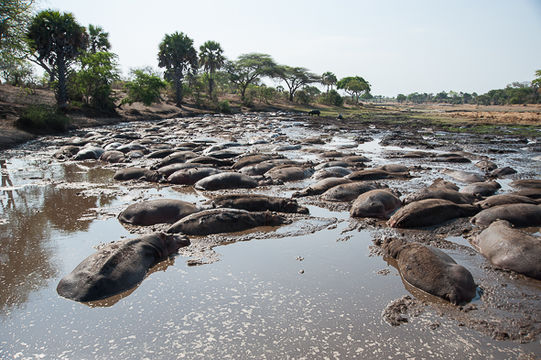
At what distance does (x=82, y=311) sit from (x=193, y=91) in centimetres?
5213

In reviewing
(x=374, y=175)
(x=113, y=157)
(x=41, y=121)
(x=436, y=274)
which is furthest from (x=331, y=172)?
(x=41, y=121)

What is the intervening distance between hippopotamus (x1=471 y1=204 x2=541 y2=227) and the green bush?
79.4 feet

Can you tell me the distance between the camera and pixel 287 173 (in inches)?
443

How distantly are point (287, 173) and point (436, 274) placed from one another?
687cm

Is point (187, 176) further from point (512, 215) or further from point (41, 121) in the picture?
point (41, 121)

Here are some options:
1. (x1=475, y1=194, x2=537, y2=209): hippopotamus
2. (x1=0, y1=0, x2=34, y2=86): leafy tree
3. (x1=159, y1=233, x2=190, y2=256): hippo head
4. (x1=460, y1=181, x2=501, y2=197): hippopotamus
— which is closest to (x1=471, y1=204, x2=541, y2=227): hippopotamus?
(x1=475, y1=194, x2=537, y2=209): hippopotamus

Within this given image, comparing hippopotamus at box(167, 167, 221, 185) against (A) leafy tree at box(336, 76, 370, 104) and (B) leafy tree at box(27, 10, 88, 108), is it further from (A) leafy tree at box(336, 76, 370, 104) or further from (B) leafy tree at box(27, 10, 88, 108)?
(A) leafy tree at box(336, 76, 370, 104)

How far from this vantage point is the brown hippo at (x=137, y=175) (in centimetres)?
1094

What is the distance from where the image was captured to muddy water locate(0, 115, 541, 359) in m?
3.65

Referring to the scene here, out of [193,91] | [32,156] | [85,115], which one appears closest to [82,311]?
[32,156]

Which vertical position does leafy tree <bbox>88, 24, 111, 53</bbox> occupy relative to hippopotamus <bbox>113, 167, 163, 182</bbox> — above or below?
above

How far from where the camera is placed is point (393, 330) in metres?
3.92

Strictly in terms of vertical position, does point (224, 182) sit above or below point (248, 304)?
above

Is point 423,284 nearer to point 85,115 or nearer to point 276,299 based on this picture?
point 276,299
